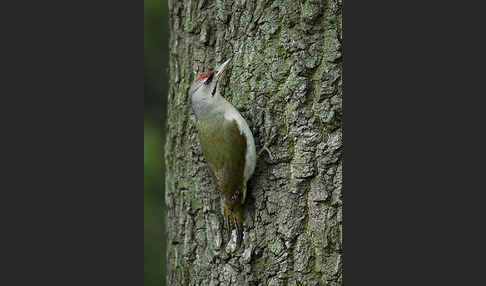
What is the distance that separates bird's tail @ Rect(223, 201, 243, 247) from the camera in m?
2.59

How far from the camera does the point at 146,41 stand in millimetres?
4266

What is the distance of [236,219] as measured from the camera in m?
2.65

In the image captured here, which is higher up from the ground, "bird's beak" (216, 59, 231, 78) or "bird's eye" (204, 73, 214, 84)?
"bird's beak" (216, 59, 231, 78)

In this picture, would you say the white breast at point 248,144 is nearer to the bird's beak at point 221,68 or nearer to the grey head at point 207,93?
the grey head at point 207,93

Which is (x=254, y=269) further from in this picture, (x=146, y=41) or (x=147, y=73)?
(x=146, y=41)

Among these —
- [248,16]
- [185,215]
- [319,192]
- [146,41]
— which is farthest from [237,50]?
[146,41]

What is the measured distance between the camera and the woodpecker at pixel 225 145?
2543mm

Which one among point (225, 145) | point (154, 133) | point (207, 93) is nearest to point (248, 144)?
point (225, 145)

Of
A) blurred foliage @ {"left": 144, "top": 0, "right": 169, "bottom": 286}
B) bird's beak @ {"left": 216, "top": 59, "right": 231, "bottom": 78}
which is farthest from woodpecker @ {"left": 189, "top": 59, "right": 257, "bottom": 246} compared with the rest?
blurred foliage @ {"left": 144, "top": 0, "right": 169, "bottom": 286}

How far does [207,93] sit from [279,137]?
0.63 metres

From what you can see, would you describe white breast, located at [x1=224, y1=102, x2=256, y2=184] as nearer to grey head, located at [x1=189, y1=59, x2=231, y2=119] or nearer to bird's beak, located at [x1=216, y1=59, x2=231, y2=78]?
grey head, located at [x1=189, y1=59, x2=231, y2=119]

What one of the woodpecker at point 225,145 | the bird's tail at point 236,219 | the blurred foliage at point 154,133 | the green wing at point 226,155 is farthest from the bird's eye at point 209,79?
the blurred foliage at point 154,133

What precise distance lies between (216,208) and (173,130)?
0.77 metres

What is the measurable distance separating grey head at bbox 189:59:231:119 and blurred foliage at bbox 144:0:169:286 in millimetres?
1313
